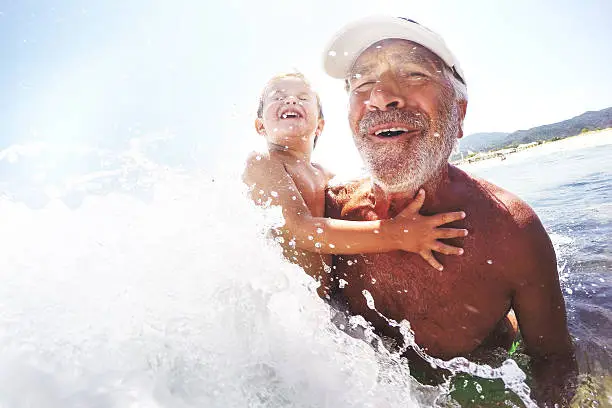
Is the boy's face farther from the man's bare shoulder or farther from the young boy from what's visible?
the man's bare shoulder

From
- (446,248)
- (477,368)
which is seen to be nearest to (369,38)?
(446,248)

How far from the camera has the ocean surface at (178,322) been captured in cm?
133

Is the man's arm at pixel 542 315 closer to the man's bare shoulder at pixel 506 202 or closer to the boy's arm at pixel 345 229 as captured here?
the man's bare shoulder at pixel 506 202

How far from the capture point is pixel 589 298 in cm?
341

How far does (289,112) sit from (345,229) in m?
1.44

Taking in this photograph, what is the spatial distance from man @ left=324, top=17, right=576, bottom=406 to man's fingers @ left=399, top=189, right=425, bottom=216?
9cm

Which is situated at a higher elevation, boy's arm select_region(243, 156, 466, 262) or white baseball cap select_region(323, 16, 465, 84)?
white baseball cap select_region(323, 16, 465, 84)

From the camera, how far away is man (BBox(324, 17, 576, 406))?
6.82 feet

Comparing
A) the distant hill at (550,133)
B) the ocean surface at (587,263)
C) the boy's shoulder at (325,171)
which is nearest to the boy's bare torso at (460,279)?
the ocean surface at (587,263)

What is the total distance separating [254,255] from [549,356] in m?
1.76

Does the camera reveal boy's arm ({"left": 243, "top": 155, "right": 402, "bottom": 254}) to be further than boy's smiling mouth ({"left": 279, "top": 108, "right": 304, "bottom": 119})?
No

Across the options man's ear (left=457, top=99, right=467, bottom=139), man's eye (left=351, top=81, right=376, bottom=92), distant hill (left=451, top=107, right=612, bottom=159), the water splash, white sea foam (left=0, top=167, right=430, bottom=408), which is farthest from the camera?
distant hill (left=451, top=107, right=612, bottom=159)

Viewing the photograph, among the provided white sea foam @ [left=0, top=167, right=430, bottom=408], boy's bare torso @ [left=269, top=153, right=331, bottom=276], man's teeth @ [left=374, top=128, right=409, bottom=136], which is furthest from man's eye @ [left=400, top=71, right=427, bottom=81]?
white sea foam @ [left=0, top=167, right=430, bottom=408]

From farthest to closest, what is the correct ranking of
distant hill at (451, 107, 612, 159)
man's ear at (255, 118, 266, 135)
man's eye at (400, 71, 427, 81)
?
distant hill at (451, 107, 612, 159) → man's ear at (255, 118, 266, 135) → man's eye at (400, 71, 427, 81)
